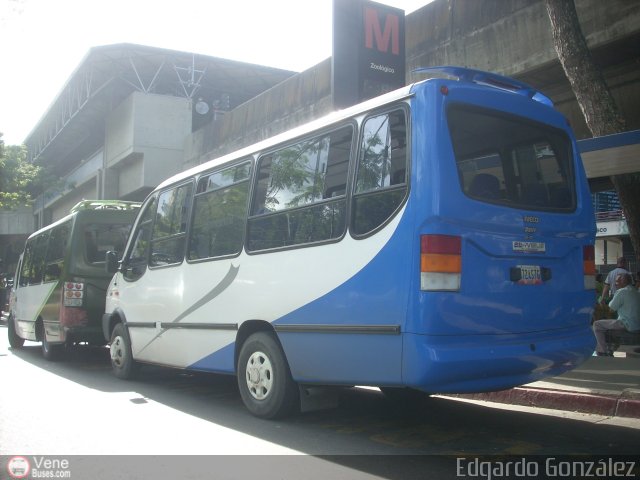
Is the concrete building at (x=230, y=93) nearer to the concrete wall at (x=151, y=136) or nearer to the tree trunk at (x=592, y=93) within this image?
the concrete wall at (x=151, y=136)

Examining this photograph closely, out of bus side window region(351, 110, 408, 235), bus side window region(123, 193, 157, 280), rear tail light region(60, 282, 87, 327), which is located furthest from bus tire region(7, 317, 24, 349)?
bus side window region(351, 110, 408, 235)

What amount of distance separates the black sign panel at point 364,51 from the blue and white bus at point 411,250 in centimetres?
377

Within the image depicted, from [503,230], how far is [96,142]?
117 ft

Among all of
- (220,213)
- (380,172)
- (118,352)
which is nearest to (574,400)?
(380,172)

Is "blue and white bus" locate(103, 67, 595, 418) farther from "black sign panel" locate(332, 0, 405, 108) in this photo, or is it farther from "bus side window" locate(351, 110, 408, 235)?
"black sign panel" locate(332, 0, 405, 108)

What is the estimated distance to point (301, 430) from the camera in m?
5.39

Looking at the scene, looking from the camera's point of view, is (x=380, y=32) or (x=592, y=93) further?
(x=380, y=32)

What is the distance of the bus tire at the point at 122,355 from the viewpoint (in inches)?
325

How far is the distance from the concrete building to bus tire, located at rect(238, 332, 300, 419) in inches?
178

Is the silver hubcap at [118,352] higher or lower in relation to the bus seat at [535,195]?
lower

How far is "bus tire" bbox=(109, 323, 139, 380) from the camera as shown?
8266mm

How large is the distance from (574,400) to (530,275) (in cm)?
221

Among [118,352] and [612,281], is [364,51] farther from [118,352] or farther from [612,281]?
[612,281]

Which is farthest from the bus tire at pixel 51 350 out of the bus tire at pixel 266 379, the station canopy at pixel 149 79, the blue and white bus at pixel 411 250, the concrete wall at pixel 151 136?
→ the station canopy at pixel 149 79
